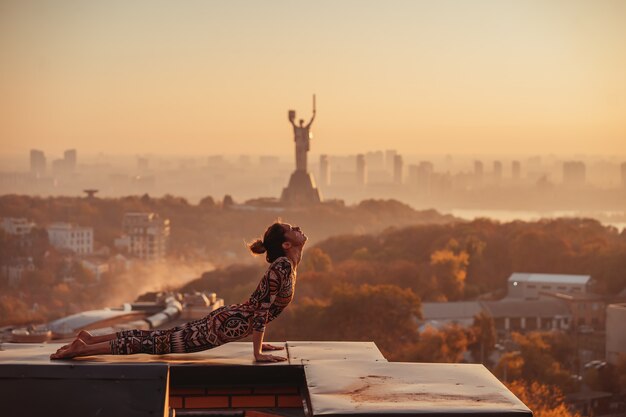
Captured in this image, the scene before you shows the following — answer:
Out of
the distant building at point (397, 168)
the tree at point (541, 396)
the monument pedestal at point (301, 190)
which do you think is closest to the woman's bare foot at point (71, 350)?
the tree at point (541, 396)

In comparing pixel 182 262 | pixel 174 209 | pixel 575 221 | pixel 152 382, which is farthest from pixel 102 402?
pixel 174 209

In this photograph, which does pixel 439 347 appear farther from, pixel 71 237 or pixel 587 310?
pixel 71 237

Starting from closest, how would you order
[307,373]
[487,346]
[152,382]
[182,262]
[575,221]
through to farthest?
[152,382]
[307,373]
[487,346]
[575,221]
[182,262]

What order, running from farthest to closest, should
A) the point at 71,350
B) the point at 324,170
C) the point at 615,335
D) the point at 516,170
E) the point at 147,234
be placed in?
1. the point at 516,170
2. the point at 324,170
3. the point at 147,234
4. the point at 615,335
5. the point at 71,350

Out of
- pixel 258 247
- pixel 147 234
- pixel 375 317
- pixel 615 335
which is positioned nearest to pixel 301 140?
pixel 147 234

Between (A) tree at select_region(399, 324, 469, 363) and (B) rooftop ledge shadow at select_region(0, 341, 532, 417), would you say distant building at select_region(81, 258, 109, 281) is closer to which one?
(A) tree at select_region(399, 324, 469, 363)

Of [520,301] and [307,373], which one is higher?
[307,373]

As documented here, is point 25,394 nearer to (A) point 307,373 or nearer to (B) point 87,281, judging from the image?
(A) point 307,373
